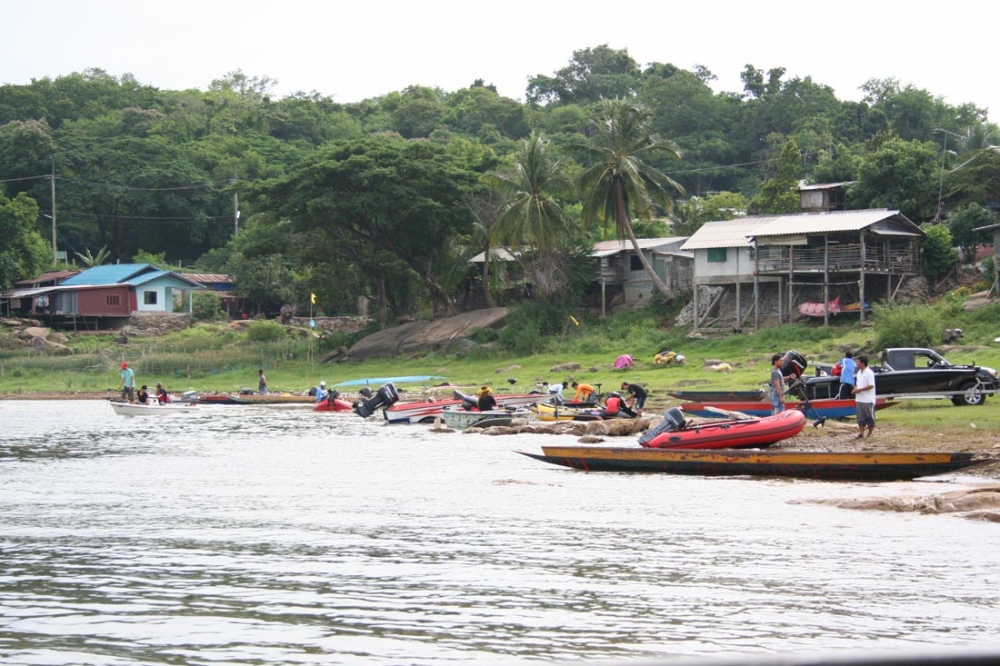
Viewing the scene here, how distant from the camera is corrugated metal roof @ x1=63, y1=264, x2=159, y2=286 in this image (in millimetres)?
73938

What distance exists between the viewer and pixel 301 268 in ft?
215

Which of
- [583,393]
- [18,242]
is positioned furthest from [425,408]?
[18,242]

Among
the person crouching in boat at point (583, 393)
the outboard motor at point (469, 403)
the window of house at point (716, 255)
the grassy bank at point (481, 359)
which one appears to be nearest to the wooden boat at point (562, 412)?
the person crouching in boat at point (583, 393)

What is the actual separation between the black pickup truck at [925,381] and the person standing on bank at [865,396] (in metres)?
4.50

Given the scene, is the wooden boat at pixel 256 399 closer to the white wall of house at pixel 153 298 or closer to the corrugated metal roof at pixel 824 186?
the corrugated metal roof at pixel 824 186

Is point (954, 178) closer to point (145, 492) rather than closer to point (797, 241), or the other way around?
point (797, 241)

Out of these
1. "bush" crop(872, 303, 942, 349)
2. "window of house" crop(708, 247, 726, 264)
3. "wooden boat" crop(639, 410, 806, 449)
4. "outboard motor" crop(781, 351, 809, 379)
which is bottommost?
"wooden boat" crop(639, 410, 806, 449)

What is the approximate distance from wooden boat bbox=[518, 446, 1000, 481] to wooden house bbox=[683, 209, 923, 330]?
27.7 m

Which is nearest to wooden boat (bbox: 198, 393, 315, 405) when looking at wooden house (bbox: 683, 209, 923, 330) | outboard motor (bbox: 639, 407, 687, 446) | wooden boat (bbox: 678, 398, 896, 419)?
wooden house (bbox: 683, 209, 923, 330)

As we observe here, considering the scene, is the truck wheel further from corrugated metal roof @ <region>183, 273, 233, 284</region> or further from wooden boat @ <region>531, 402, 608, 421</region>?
corrugated metal roof @ <region>183, 273, 233, 284</region>

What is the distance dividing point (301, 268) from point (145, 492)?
4453 centimetres

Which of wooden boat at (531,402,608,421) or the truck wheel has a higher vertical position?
the truck wheel

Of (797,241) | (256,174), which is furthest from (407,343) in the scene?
(256,174)

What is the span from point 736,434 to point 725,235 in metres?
33.3
